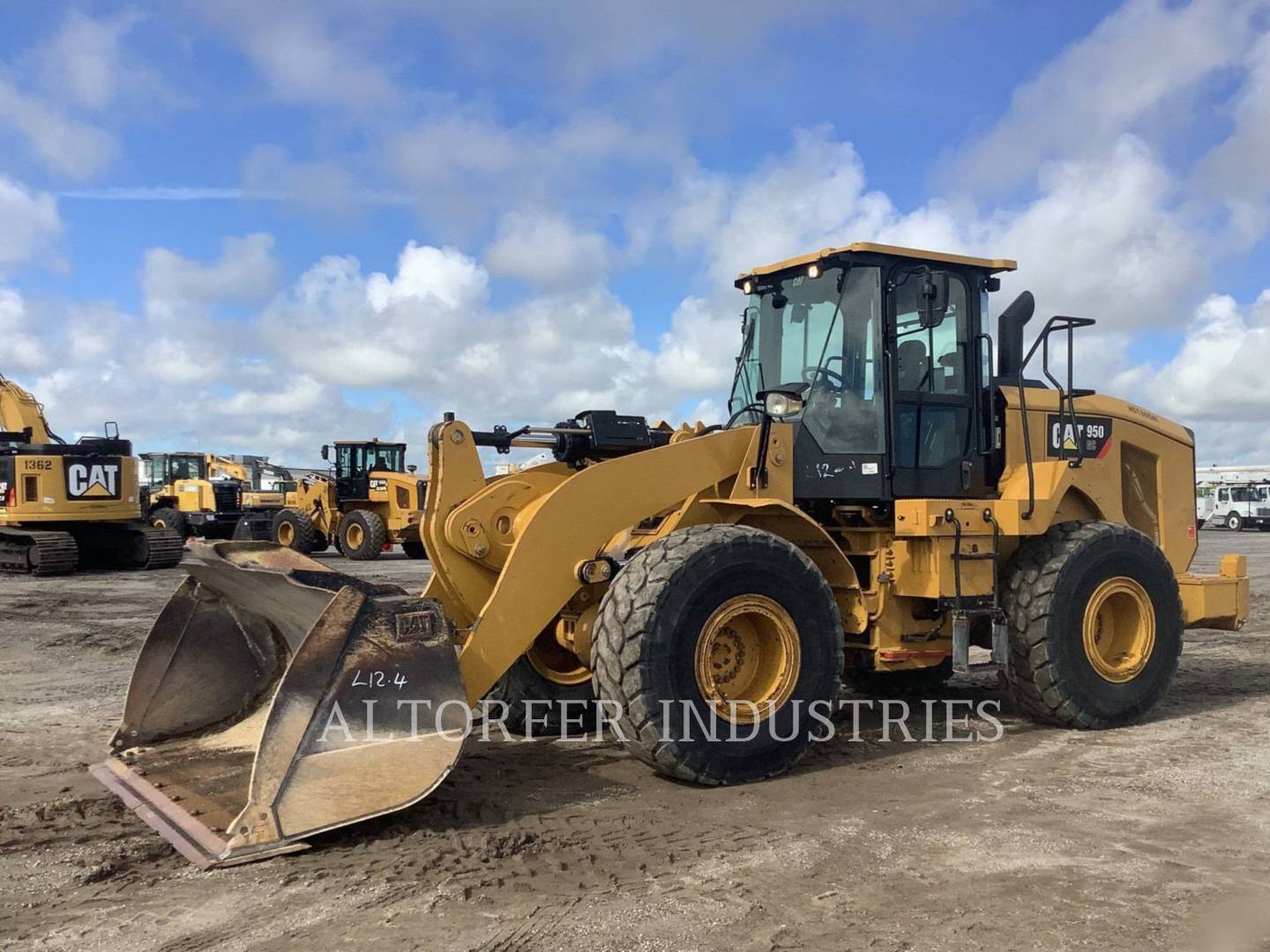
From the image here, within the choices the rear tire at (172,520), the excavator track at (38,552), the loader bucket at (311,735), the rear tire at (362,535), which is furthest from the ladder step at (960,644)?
the rear tire at (172,520)

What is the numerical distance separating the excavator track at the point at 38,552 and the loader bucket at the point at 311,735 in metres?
14.3

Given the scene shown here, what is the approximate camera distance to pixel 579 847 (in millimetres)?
4324

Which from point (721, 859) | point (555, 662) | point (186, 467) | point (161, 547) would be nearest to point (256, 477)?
point (186, 467)

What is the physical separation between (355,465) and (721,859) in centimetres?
2167

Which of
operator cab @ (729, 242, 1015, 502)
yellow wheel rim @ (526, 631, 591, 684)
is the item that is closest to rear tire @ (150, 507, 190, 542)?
yellow wheel rim @ (526, 631, 591, 684)

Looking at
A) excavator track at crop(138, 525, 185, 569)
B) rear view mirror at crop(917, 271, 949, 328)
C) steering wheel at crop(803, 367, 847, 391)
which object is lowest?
excavator track at crop(138, 525, 185, 569)

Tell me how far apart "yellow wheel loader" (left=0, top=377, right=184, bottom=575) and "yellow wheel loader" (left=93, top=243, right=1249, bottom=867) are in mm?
14617

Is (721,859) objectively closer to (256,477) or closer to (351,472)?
(351,472)

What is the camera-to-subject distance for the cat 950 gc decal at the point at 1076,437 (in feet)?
23.3

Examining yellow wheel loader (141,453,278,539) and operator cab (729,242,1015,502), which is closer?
operator cab (729,242,1015,502)

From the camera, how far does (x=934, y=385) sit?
264 inches

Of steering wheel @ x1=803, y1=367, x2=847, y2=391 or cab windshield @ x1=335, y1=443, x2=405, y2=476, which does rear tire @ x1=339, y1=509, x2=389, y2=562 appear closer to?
cab windshield @ x1=335, y1=443, x2=405, y2=476

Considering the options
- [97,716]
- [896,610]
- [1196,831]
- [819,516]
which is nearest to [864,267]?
[819,516]

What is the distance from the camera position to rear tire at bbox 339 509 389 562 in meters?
23.3
